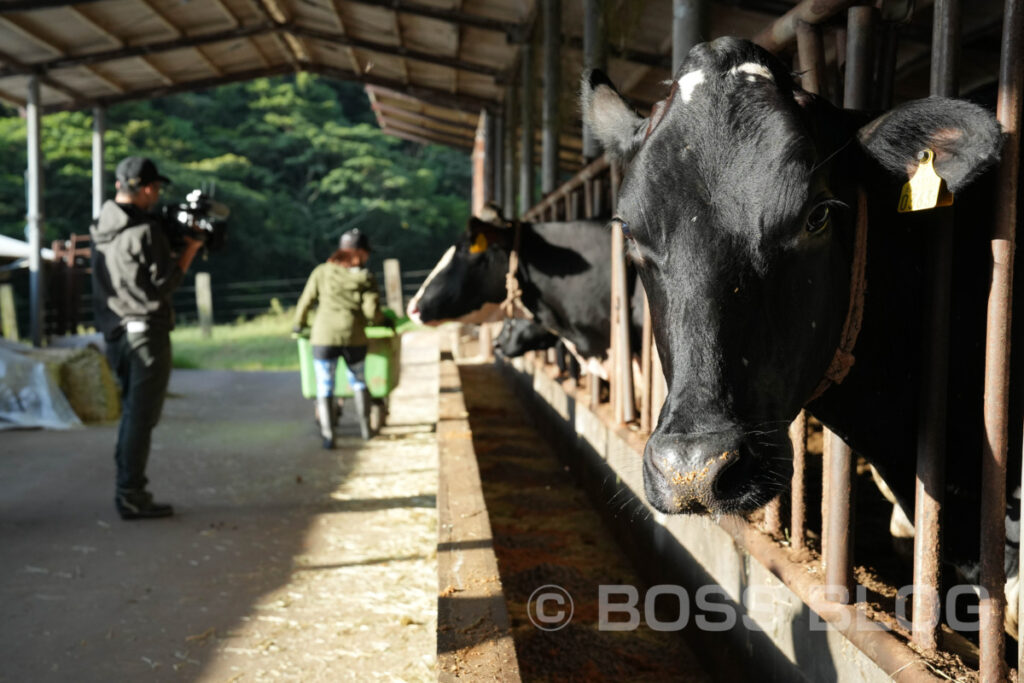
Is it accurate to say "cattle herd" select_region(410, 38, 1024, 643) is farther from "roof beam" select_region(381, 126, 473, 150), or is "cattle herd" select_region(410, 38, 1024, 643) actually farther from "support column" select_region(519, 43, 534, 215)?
"roof beam" select_region(381, 126, 473, 150)

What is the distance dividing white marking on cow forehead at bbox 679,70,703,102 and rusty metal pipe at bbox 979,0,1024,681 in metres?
0.53

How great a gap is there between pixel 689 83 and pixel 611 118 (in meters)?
0.46

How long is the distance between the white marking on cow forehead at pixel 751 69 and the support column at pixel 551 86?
5.18 meters

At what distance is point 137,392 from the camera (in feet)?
14.2

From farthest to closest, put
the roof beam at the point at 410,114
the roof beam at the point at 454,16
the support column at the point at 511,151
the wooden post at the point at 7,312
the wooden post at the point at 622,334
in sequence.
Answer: the roof beam at the point at 410,114 → the wooden post at the point at 7,312 → the support column at the point at 511,151 → the roof beam at the point at 454,16 → the wooden post at the point at 622,334

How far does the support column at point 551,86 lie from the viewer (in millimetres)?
6520

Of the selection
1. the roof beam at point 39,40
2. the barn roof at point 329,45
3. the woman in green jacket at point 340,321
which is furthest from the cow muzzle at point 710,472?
the roof beam at point 39,40

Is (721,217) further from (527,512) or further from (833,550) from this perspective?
(527,512)

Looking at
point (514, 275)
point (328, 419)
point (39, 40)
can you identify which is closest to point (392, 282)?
point (39, 40)

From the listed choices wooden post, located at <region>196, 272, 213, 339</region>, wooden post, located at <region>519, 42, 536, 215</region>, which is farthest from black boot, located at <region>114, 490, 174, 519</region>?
wooden post, located at <region>196, 272, 213, 339</region>

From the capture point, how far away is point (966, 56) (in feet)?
19.4

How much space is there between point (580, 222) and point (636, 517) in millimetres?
1919

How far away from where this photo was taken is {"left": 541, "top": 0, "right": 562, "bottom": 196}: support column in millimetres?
6520

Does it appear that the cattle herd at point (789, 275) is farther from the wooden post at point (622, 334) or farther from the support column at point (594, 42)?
the support column at point (594, 42)
